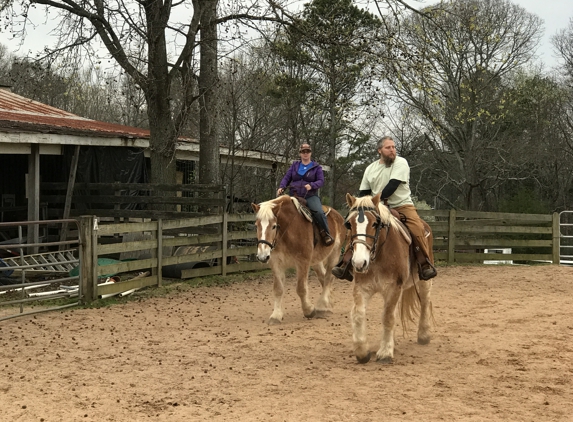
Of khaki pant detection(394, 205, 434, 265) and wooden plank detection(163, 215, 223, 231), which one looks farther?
wooden plank detection(163, 215, 223, 231)

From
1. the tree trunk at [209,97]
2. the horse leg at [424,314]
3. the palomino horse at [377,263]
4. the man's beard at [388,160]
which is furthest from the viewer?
the tree trunk at [209,97]

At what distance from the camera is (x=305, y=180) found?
9.72m

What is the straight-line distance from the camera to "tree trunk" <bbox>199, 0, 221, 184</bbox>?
14578mm

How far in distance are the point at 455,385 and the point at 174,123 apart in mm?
10243

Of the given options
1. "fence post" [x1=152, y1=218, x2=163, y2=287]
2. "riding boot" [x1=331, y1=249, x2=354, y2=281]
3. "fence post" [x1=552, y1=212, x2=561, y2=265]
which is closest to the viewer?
"riding boot" [x1=331, y1=249, x2=354, y2=281]

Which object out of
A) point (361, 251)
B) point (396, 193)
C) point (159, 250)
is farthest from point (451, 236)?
point (361, 251)

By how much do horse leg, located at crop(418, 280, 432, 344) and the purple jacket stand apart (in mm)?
2464

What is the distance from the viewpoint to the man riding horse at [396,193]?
719 cm

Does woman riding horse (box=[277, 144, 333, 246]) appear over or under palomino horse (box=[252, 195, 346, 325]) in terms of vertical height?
over

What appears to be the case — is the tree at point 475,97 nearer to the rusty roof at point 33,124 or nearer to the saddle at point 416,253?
the rusty roof at point 33,124

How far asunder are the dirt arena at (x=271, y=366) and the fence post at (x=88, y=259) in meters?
0.44

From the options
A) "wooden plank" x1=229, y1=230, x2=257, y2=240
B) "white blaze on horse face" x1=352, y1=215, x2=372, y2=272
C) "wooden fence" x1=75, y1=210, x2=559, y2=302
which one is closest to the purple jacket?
"wooden fence" x1=75, y1=210, x2=559, y2=302

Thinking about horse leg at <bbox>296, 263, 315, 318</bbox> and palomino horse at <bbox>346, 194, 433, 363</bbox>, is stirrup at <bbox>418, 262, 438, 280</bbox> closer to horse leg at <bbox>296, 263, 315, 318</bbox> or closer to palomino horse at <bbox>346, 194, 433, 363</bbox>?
palomino horse at <bbox>346, 194, 433, 363</bbox>

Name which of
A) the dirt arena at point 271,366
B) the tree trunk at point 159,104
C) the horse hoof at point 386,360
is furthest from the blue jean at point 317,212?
the tree trunk at point 159,104
